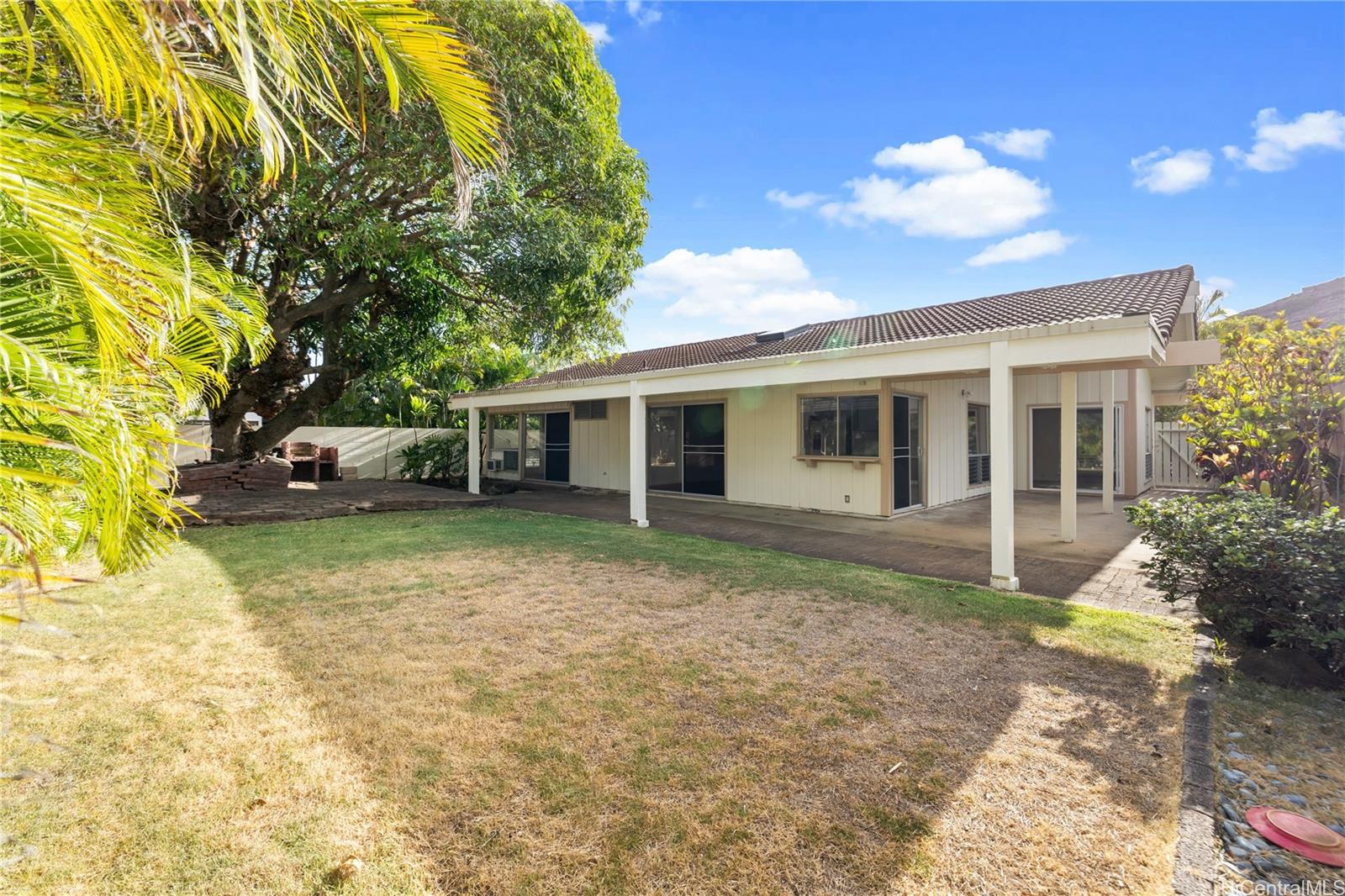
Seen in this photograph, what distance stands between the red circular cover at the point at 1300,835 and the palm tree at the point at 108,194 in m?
4.05

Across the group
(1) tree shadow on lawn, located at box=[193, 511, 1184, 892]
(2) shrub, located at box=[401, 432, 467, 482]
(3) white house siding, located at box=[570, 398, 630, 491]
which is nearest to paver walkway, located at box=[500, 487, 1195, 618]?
(1) tree shadow on lawn, located at box=[193, 511, 1184, 892]

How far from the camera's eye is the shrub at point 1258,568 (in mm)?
3396

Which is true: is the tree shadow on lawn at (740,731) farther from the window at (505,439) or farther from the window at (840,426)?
the window at (505,439)

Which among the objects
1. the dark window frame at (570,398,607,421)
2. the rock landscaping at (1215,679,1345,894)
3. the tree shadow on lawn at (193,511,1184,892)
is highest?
the dark window frame at (570,398,607,421)

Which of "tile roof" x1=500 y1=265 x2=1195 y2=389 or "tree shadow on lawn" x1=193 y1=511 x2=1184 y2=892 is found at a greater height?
"tile roof" x1=500 y1=265 x2=1195 y2=389

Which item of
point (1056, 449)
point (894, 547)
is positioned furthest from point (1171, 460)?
point (894, 547)

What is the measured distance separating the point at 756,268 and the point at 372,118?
28.8 meters

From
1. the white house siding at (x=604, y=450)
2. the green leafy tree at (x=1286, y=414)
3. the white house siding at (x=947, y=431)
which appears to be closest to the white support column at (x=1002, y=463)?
the green leafy tree at (x=1286, y=414)

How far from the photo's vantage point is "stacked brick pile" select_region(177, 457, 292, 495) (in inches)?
440

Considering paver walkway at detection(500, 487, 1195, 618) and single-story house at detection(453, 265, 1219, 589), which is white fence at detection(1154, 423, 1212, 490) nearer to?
single-story house at detection(453, 265, 1219, 589)

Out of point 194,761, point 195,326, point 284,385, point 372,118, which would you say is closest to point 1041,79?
point 372,118

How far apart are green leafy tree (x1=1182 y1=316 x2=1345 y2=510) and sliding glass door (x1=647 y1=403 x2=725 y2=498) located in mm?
7939

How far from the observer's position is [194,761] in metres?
2.70

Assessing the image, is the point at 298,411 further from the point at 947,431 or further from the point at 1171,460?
the point at 1171,460
